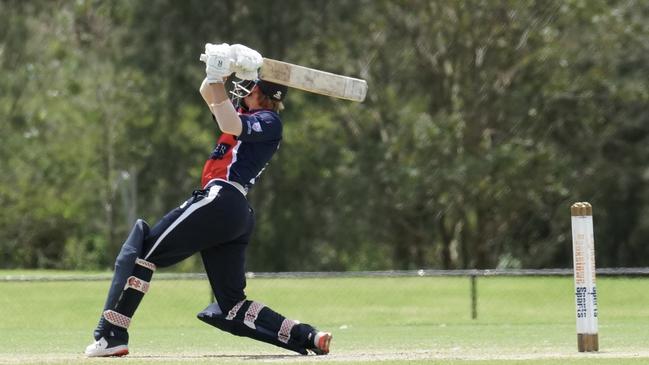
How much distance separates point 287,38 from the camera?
3197 centimetres

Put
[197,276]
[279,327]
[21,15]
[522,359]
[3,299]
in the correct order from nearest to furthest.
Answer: [522,359]
[279,327]
[197,276]
[3,299]
[21,15]

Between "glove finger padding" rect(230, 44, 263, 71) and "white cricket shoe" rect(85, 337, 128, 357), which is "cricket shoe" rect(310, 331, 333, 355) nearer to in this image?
"white cricket shoe" rect(85, 337, 128, 357)

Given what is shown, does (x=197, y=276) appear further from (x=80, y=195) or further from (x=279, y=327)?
(x=80, y=195)

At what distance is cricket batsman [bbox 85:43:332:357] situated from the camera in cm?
899

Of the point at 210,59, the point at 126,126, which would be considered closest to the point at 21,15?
the point at 126,126

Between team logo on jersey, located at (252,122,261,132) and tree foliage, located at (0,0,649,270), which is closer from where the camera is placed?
team logo on jersey, located at (252,122,261,132)

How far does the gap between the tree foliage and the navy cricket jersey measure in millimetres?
22013

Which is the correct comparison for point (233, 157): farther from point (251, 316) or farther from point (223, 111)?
point (251, 316)

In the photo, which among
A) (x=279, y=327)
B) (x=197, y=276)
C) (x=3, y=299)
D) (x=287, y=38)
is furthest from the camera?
(x=287, y=38)

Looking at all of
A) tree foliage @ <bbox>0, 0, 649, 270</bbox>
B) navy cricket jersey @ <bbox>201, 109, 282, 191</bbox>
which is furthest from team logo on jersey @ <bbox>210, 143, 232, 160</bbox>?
tree foliage @ <bbox>0, 0, 649, 270</bbox>

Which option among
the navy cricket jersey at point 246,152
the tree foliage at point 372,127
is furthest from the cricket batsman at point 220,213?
the tree foliage at point 372,127

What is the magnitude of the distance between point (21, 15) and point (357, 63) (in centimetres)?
913

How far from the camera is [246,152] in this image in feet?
30.2

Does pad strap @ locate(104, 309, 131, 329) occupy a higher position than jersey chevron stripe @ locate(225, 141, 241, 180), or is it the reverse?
jersey chevron stripe @ locate(225, 141, 241, 180)
